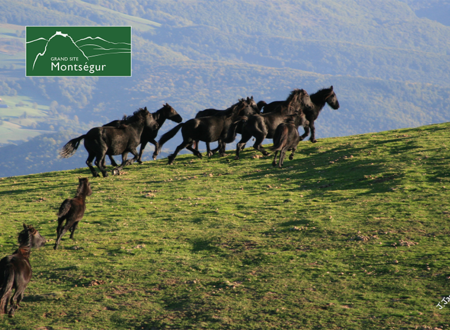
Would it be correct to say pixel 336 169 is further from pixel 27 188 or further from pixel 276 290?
pixel 27 188

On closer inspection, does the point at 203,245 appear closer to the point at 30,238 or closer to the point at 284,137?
the point at 30,238

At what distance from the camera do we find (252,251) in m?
10.3

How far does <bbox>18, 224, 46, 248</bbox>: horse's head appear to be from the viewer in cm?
877

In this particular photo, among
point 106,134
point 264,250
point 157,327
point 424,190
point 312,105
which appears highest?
point 312,105

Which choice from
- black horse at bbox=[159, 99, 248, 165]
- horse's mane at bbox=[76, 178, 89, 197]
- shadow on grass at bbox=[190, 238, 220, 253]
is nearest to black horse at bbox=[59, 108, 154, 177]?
black horse at bbox=[159, 99, 248, 165]

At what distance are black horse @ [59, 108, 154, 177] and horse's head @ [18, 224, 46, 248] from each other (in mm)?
7708

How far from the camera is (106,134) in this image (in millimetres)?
18453

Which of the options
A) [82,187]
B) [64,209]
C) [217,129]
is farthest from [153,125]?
[64,209]

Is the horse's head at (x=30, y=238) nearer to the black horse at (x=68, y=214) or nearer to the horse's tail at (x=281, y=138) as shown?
the black horse at (x=68, y=214)

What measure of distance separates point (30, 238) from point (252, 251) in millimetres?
4253

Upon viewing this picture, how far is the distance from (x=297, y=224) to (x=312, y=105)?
39.5 feet

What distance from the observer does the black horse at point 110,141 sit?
1827 cm

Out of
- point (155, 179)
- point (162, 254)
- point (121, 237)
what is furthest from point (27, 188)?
point (162, 254)

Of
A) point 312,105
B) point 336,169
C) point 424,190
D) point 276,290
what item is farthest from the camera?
point 312,105
